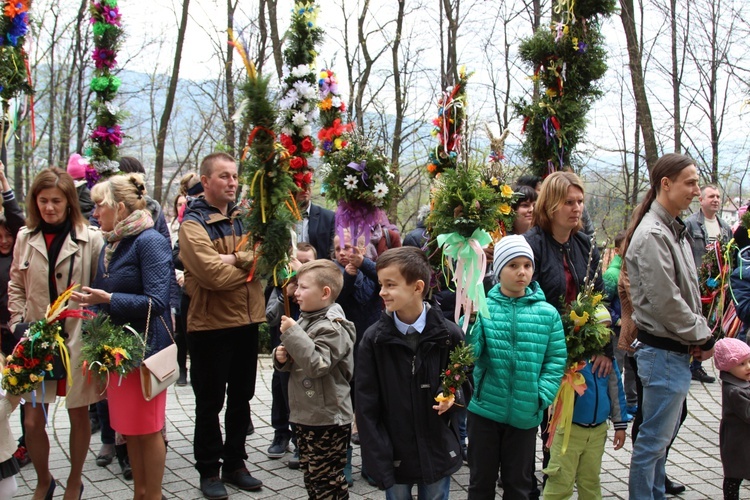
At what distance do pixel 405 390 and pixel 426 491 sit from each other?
23.2 inches

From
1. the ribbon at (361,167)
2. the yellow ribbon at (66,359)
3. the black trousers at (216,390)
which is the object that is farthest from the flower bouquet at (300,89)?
the yellow ribbon at (66,359)

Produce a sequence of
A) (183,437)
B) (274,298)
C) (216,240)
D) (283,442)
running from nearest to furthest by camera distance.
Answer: (216,240) < (274,298) < (283,442) < (183,437)

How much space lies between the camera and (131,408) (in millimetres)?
3994

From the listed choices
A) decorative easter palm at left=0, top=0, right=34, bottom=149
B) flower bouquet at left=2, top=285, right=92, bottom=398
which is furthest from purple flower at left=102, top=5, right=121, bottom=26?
flower bouquet at left=2, top=285, right=92, bottom=398

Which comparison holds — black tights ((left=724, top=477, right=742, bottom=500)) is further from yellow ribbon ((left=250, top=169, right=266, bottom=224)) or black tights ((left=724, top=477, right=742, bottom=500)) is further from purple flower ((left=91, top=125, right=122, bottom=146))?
purple flower ((left=91, top=125, right=122, bottom=146))

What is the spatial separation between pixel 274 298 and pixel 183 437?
1.80m

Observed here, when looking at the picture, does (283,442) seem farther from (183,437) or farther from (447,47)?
(447,47)

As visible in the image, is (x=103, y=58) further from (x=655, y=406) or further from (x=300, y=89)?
(x=655, y=406)

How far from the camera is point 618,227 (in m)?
14.7

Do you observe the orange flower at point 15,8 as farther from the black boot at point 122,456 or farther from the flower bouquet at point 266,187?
the black boot at point 122,456

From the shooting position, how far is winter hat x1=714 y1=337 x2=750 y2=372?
4.31 metres

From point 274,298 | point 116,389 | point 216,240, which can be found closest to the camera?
point 116,389

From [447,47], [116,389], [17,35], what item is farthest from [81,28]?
[116,389]

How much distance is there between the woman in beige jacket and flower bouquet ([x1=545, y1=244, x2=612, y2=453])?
3.04 metres
